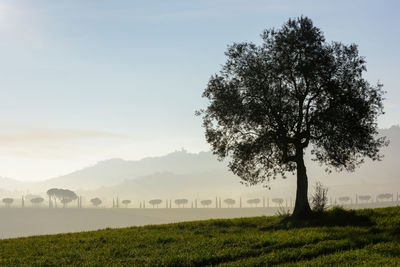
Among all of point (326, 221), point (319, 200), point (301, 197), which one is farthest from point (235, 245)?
point (319, 200)

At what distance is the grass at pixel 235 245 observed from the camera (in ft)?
68.8

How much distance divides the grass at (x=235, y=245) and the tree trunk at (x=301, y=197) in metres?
1.22

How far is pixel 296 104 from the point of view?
3572 cm

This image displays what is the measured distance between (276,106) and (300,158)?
5556mm

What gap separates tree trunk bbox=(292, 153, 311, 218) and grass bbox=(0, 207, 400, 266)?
1220mm

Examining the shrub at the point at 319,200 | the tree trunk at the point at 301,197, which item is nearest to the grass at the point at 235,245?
the tree trunk at the point at 301,197

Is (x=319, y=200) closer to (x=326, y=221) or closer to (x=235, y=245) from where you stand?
(x=326, y=221)

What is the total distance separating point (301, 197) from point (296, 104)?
8240mm

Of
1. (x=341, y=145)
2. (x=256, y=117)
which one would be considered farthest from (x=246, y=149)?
(x=341, y=145)

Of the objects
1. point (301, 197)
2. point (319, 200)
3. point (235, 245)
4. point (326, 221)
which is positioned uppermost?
point (301, 197)

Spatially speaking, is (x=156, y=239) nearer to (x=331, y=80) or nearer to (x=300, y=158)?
(x=300, y=158)

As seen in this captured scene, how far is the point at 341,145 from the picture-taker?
115 ft

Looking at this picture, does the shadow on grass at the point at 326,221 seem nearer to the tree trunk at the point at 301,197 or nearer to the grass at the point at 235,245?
the grass at the point at 235,245

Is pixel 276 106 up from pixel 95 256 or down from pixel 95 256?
up
